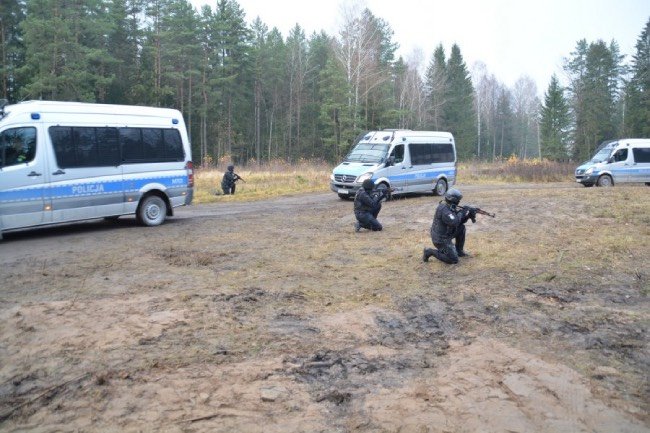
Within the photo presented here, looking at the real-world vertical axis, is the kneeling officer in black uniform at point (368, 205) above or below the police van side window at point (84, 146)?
below

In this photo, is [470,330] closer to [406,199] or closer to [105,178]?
[105,178]

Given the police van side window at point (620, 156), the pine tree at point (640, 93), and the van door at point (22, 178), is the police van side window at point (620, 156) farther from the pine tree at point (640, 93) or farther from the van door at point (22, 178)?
the pine tree at point (640, 93)

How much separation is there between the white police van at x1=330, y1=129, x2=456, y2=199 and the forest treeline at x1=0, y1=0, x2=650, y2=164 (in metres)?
19.6

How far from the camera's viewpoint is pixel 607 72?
2194 inches

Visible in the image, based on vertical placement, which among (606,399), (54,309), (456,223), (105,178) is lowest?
(606,399)

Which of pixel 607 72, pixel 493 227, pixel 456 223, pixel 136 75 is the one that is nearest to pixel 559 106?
pixel 607 72

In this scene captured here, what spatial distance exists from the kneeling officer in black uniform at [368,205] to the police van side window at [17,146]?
7.10 m

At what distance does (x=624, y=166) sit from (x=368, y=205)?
55.9 feet

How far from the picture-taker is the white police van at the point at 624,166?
23.7 meters

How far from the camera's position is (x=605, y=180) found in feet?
77.9

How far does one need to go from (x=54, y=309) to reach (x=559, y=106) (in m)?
66.0

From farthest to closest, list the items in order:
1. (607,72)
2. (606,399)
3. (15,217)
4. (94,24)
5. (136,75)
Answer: (607,72)
(136,75)
(94,24)
(15,217)
(606,399)

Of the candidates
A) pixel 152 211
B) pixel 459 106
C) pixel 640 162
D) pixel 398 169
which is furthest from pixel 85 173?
pixel 459 106

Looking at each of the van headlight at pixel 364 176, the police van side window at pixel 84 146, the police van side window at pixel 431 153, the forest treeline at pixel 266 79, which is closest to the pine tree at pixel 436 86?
the forest treeline at pixel 266 79
